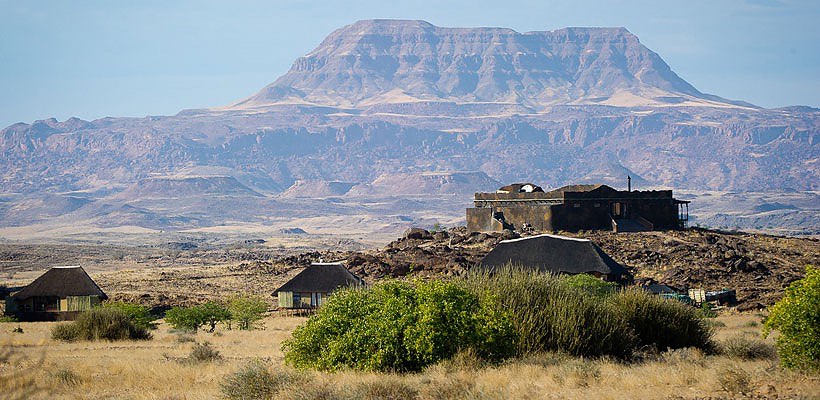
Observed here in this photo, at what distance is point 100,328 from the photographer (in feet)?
125

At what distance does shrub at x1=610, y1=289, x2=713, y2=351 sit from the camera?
27.9 meters

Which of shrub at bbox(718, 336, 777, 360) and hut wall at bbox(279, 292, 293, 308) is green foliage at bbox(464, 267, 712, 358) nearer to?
shrub at bbox(718, 336, 777, 360)

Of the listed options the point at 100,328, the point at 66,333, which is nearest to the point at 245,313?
the point at 100,328

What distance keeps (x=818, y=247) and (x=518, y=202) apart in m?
19.9

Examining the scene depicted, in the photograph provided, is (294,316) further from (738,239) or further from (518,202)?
(738,239)

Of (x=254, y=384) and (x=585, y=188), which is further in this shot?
(x=585, y=188)

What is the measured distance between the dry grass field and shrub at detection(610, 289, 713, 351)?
1863 mm

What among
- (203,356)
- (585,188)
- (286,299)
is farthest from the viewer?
(585,188)

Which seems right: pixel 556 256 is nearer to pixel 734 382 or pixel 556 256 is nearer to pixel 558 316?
pixel 558 316

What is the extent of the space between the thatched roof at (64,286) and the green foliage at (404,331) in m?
32.0

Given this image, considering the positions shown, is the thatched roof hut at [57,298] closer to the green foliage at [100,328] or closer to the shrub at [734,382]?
the green foliage at [100,328]

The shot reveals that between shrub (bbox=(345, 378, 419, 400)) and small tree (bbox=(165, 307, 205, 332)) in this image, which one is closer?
shrub (bbox=(345, 378, 419, 400))

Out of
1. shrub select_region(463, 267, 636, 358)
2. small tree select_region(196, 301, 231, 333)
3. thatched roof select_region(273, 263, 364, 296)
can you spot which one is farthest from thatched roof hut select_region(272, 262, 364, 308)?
shrub select_region(463, 267, 636, 358)

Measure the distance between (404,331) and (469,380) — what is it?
9.79 ft
